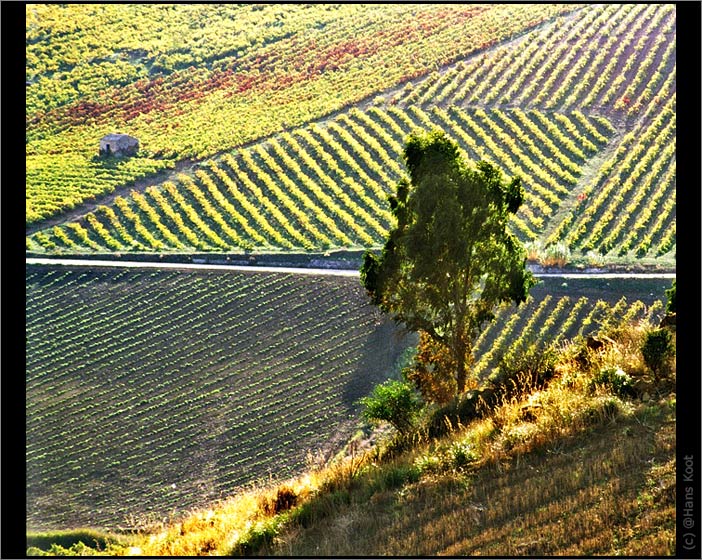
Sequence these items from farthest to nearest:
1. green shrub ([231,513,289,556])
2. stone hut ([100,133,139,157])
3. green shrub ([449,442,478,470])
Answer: stone hut ([100,133,139,157]), green shrub ([449,442,478,470]), green shrub ([231,513,289,556])

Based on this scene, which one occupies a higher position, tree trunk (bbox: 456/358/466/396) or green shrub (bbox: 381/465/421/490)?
tree trunk (bbox: 456/358/466/396)

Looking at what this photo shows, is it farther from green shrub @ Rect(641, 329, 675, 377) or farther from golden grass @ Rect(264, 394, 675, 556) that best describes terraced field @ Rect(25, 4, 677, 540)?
golden grass @ Rect(264, 394, 675, 556)

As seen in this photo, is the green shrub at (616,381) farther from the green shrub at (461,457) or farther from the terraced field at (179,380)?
the terraced field at (179,380)

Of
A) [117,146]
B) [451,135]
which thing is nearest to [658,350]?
[451,135]

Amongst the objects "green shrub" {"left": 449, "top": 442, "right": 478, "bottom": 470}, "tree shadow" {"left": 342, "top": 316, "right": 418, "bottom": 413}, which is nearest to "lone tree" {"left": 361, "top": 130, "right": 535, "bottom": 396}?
"green shrub" {"left": 449, "top": 442, "right": 478, "bottom": 470}

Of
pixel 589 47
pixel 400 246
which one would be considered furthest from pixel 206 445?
pixel 589 47

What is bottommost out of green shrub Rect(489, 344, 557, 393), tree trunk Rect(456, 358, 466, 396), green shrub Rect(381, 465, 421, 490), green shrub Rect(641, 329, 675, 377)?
green shrub Rect(381, 465, 421, 490)

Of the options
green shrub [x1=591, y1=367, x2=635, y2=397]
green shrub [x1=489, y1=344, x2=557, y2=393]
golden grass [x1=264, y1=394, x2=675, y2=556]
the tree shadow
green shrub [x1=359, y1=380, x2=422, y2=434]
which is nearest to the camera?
golden grass [x1=264, y1=394, x2=675, y2=556]

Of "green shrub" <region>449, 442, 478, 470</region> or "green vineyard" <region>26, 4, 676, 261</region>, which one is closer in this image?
"green shrub" <region>449, 442, 478, 470</region>

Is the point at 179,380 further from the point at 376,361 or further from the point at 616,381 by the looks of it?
the point at 616,381
